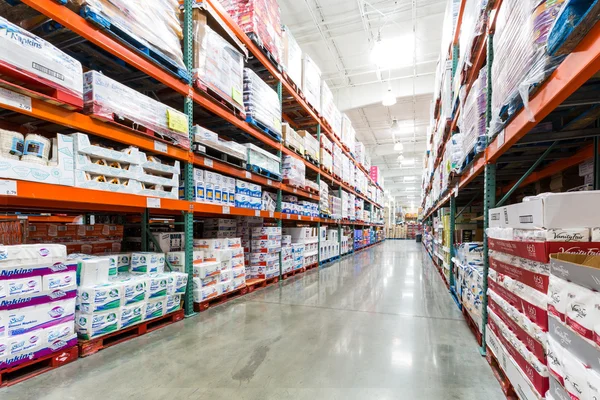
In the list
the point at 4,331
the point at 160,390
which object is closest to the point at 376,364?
the point at 160,390

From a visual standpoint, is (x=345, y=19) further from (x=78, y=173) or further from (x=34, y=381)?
(x=34, y=381)

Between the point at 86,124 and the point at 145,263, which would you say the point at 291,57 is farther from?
the point at 145,263

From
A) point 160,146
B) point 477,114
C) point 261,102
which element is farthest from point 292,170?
point 477,114

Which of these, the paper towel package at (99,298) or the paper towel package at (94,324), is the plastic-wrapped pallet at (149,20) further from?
the paper towel package at (94,324)

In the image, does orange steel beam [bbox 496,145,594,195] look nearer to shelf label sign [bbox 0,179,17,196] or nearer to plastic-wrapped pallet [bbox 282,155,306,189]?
plastic-wrapped pallet [bbox 282,155,306,189]

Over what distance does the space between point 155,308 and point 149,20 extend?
2906 millimetres

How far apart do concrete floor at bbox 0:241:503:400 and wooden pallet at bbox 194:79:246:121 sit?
2.72 metres

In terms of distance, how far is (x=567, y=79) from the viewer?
3.80ft

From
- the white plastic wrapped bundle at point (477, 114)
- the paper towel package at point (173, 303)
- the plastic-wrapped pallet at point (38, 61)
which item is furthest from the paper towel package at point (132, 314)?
the white plastic wrapped bundle at point (477, 114)

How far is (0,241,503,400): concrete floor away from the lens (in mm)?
1834

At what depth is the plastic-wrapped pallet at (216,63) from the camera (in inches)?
137

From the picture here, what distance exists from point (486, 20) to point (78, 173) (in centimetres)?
365

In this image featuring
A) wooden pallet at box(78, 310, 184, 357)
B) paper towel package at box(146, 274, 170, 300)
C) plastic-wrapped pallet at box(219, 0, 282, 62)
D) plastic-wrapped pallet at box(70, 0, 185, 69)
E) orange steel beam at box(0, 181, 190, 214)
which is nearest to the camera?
orange steel beam at box(0, 181, 190, 214)

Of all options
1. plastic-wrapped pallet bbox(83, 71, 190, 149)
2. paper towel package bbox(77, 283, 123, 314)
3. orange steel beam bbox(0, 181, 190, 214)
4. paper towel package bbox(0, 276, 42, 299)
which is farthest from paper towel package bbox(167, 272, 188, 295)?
plastic-wrapped pallet bbox(83, 71, 190, 149)
